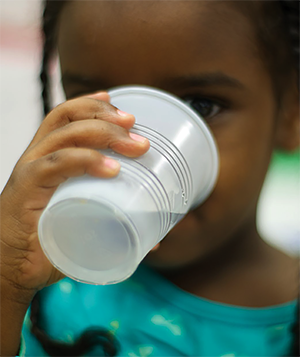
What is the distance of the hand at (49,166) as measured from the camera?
0.49 m

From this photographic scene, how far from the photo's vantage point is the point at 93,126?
1.72 feet

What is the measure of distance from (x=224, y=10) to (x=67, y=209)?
1.15 feet

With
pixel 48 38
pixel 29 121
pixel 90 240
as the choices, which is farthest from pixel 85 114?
pixel 29 121

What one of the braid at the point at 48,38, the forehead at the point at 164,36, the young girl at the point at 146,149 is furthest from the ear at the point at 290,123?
the braid at the point at 48,38

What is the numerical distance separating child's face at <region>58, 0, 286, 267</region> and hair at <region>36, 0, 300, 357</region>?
2 centimetres

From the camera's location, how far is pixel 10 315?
637 millimetres

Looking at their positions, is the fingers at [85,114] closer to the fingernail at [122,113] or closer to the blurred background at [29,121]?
the fingernail at [122,113]

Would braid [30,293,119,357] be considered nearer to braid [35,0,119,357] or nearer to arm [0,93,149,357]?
braid [35,0,119,357]

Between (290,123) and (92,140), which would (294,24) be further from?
(92,140)

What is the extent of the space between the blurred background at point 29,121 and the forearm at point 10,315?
17.9 inches

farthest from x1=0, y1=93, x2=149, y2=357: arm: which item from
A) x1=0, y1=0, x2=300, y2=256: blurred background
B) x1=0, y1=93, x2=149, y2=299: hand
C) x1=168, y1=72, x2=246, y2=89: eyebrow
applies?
x1=0, y1=0, x2=300, y2=256: blurred background

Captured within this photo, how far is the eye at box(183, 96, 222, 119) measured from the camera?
67 centimetres

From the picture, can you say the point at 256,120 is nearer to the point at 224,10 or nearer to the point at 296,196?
the point at 224,10

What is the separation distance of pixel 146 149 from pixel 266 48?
0.30 metres
